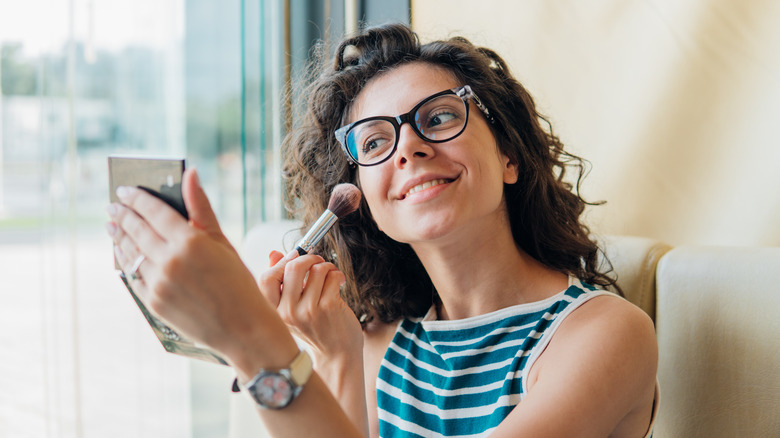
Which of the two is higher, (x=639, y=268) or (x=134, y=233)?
(x=134, y=233)

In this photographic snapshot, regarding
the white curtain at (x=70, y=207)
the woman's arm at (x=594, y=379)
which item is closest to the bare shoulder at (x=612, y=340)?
the woman's arm at (x=594, y=379)

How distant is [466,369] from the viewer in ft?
3.62

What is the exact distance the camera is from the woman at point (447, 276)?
0.91 m

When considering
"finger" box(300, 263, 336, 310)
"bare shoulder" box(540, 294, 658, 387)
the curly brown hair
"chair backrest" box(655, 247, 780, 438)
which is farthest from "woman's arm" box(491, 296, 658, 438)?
"finger" box(300, 263, 336, 310)

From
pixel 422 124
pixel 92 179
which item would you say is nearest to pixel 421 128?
pixel 422 124

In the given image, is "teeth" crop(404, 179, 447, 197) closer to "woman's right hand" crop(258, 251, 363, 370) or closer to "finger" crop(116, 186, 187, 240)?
"woman's right hand" crop(258, 251, 363, 370)

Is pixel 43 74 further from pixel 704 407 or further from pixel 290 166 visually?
pixel 704 407

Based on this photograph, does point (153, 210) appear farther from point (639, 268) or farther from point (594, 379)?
point (639, 268)

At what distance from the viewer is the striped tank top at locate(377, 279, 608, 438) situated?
1.03 metres

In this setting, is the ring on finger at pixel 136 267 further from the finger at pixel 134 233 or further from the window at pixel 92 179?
the window at pixel 92 179

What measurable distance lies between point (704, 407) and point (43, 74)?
4.34ft

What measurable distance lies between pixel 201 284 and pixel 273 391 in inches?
5.7

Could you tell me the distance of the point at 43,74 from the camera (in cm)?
129

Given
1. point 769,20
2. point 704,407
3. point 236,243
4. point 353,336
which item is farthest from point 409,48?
point 236,243
